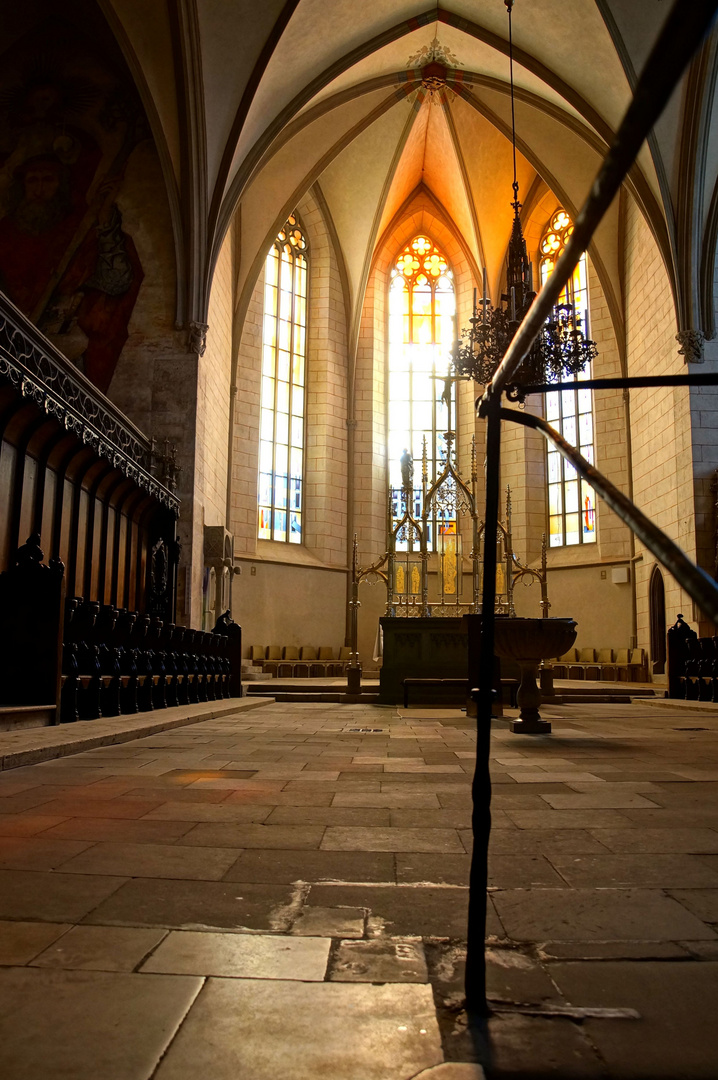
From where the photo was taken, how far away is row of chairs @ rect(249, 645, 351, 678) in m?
17.4

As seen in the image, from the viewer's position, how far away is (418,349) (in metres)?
21.1

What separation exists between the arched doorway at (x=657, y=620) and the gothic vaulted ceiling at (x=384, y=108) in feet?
16.9

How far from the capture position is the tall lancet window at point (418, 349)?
814 inches

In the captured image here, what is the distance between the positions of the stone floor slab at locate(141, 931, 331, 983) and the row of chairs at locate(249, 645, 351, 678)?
15.8 metres

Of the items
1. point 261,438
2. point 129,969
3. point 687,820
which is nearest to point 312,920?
point 129,969

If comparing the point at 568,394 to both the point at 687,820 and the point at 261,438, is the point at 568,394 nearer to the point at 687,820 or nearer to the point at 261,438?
the point at 261,438

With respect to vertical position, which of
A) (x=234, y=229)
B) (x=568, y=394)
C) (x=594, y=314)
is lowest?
(x=568, y=394)

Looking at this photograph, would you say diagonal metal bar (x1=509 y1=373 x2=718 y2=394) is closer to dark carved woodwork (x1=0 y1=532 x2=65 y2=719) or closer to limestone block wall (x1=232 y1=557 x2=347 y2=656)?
dark carved woodwork (x1=0 y1=532 x2=65 y2=719)

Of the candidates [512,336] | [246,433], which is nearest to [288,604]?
[246,433]

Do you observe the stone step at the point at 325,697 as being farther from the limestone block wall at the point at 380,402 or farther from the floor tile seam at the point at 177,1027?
the floor tile seam at the point at 177,1027

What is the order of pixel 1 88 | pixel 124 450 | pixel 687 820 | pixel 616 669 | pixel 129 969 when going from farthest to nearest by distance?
pixel 616 669, pixel 1 88, pixel 124 450, pixel 687 820, pixel 129 969

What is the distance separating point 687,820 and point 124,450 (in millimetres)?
8840

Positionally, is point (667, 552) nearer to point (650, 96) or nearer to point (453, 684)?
point (650, 96)

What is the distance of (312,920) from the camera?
5.30ft
